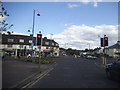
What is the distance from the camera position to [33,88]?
6.98m

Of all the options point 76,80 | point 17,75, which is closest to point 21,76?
point 17,75

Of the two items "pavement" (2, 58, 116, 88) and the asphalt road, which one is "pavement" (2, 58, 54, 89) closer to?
"pavement" (2, 58, 116, 88)

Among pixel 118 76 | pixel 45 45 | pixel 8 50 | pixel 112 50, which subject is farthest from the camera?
pixel 112 50

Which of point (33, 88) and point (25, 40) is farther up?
point (25, 40)

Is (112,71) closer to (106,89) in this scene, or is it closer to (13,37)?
(106,89)

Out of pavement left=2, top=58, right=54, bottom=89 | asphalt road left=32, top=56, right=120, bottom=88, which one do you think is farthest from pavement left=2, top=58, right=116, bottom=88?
asphalt road left=32, top=56, right=120, bottom=88

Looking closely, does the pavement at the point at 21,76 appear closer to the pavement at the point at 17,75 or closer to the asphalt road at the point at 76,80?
the pavement at the point at 17,75

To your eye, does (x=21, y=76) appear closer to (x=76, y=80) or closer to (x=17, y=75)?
(x=17, y=75)

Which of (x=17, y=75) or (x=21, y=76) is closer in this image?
(x=21, y=76)

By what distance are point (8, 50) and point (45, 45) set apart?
19.3 meters

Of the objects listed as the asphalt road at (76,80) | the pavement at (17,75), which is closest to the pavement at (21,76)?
the pavement at (17,75)

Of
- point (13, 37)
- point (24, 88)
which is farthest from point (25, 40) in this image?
point (24, 88)

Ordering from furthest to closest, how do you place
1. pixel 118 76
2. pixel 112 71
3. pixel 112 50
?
1. pixel 112 50
2. pixel 112 71
3. pixel 118 76

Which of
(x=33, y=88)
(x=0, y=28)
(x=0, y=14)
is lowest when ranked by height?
(x=33, y=88)
